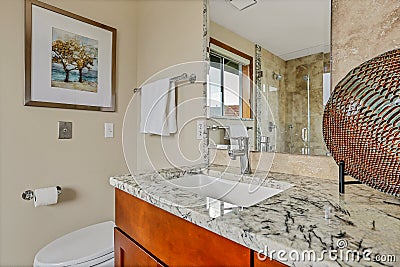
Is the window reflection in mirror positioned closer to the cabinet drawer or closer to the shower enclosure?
the shower enclosure

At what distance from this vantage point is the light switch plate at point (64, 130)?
1.70 meters

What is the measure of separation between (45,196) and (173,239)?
1.23 meters

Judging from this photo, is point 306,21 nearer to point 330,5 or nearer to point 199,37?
point 330,5

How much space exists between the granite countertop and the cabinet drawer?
1.3 inches

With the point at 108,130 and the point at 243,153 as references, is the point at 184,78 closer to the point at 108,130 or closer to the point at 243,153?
the point at 243,153

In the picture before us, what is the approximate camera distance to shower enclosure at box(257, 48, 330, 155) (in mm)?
1089

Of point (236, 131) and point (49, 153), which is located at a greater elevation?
point (236, 131)

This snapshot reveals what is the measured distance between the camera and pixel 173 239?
2.39ft

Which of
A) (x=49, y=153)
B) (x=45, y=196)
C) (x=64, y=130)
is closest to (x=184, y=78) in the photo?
(x=64, y=130)

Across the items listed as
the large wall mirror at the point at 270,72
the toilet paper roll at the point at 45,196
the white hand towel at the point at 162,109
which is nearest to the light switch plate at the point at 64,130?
the toilet paper roll at the point at 45,196

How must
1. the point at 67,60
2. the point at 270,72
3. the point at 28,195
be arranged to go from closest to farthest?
the point at 270,72 → the point at 28,195 → the point at 67,60

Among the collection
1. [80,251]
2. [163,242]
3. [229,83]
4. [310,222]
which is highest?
[229,83]

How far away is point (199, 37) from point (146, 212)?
1141 mm

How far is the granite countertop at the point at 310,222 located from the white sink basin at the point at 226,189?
15cm
